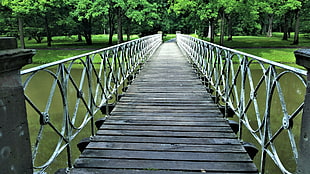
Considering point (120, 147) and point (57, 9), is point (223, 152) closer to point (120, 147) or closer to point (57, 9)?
point (120, 147)

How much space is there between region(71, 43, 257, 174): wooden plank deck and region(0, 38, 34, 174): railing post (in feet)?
3.32

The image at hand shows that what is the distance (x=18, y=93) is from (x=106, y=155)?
4.92 ft

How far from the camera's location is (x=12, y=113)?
1766 millimetres

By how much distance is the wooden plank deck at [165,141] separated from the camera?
112 inches

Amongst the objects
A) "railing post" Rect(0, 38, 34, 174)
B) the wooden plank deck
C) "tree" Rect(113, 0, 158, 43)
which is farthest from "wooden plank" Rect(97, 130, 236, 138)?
"tree" Rect(113, 0, 158, 43)

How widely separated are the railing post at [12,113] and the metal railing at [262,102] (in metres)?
1.97

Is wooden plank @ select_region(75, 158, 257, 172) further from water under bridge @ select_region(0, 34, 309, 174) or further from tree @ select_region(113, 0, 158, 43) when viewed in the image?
tree @ select_region(113, 0, 158, 43)

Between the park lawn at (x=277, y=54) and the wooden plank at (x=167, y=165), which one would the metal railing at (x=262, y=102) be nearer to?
the wooden plank at (x=167, y=165)

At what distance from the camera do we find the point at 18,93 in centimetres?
184

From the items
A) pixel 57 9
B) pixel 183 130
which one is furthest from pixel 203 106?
pixel 57 9

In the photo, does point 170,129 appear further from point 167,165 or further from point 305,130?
point 305,130

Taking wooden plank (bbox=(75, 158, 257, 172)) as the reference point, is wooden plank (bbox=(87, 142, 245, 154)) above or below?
above

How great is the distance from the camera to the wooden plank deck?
284cm

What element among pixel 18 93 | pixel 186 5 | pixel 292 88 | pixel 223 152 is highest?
pixel 186 5
